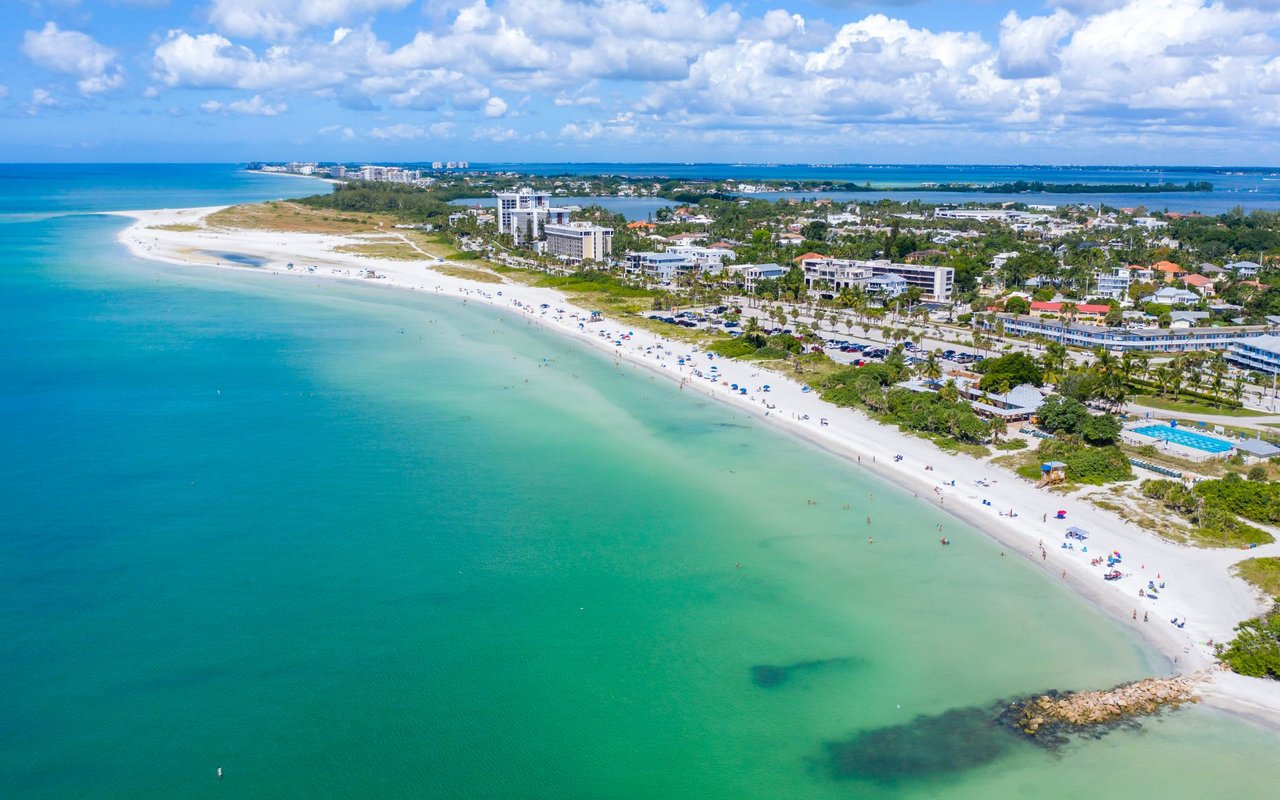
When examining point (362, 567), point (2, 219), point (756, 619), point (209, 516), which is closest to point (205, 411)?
point (209, 516)

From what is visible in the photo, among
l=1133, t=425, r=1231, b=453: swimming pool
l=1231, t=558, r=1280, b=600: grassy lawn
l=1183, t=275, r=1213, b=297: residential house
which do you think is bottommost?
l=1231, t=558, r=1280, b=600: grassy lawn

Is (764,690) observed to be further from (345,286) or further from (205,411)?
(345,286)

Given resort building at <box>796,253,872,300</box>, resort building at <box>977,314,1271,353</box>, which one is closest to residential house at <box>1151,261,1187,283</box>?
resort building at <box>977,314,1271,353</box>

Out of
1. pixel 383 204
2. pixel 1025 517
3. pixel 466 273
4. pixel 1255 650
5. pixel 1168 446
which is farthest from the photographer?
pixel 383 204

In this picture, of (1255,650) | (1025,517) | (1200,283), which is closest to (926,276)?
(1200,283)

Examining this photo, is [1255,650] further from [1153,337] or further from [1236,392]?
[1153,337]

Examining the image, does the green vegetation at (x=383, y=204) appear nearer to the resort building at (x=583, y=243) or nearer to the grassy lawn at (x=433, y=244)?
the grassy lawn at (x=433, y=244)

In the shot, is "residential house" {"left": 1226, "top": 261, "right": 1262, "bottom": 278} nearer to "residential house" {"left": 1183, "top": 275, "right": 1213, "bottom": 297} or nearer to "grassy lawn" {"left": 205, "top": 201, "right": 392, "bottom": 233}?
"residential house" {"left": 1183, "top": 275, "right": 1213, "bottom": 297}
